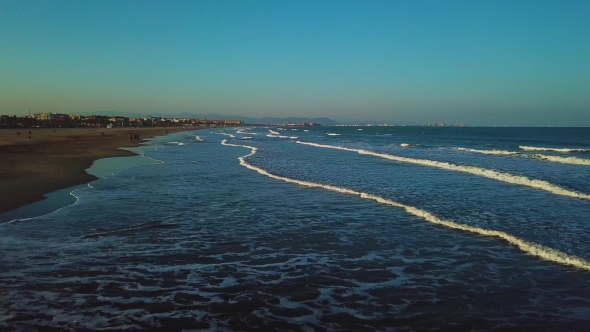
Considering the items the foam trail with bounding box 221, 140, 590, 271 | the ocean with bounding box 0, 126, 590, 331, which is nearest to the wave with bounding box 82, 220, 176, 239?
the ocean with bounding box 0, 126, 590, 331

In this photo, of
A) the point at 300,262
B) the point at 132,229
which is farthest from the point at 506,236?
the point at 132,229

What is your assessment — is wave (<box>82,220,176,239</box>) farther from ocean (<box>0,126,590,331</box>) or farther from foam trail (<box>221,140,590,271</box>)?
foam trail (<box>221,140,590,271</box>)

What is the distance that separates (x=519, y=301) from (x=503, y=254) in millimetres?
2693

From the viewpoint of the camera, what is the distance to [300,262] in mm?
8594

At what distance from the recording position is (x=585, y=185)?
19.9 metres

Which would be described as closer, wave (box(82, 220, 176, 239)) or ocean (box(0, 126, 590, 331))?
ocean (box(0, 126, 590, 331))

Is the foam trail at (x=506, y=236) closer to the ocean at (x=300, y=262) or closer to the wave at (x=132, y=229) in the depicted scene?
the ocean at (x=300, y=262)

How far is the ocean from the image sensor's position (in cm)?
602

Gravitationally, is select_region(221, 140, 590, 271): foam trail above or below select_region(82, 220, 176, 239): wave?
above

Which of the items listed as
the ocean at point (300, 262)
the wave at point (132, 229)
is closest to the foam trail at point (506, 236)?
the ocean at point (300, 262)

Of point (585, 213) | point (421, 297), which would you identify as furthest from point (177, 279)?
point (585, 213)

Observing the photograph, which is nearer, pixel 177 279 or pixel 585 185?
pixel 177 279

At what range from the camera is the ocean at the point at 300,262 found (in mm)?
6020

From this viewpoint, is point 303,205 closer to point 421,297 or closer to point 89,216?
point 89,216
